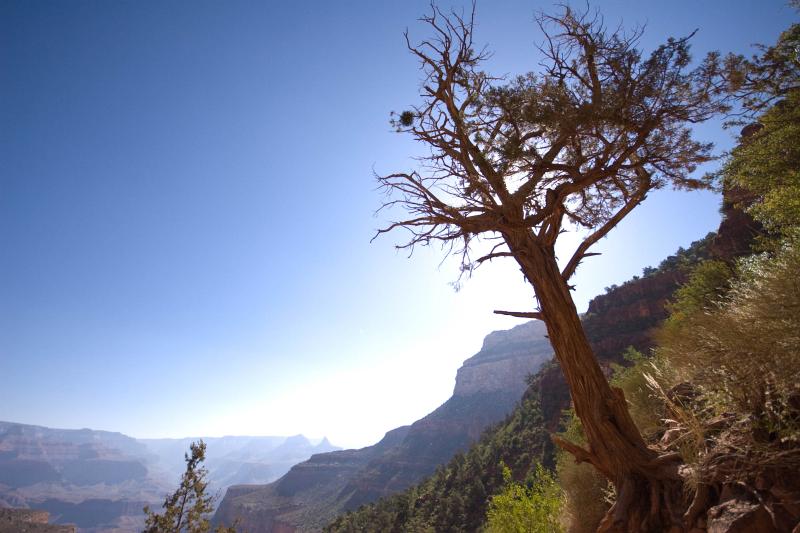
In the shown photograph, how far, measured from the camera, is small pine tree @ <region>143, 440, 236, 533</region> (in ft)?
55.0

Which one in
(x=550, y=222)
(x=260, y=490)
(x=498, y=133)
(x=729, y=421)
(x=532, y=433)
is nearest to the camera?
(x=729, y=421)

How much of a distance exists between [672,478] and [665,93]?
5.30 meters

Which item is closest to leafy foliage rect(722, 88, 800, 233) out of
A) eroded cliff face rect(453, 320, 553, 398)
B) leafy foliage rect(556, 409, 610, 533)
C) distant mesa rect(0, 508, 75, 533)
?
leafy foliage rect(556, 409, 610, 533)

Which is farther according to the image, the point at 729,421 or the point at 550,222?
the point at 550,222

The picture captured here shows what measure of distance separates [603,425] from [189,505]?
22.9m

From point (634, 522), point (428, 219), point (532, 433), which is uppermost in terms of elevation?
point (428, 219)

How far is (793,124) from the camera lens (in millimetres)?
6637

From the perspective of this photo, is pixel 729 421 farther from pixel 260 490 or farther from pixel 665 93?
pixel 260 490

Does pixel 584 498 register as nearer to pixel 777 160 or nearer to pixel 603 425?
pixel 603 425

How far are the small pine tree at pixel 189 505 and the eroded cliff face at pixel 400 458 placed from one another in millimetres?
Result: 51739

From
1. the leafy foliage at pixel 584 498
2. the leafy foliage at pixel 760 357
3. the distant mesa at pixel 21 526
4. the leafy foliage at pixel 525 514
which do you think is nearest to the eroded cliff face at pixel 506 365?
the distant mesa at pixel 21 526

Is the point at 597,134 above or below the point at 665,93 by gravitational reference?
below

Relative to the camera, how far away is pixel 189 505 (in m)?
19.2

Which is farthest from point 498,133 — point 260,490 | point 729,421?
point 260,490
